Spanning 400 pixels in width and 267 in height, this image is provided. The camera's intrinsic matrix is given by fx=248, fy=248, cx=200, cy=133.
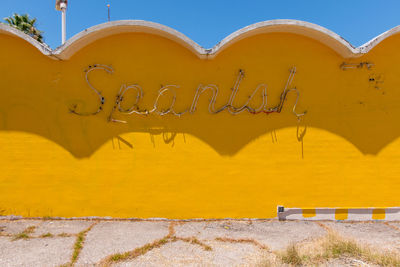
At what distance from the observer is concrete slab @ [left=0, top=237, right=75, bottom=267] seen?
3.29 metres

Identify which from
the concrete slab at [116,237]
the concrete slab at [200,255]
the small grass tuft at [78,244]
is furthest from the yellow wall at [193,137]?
the concrete slab at [200,255]

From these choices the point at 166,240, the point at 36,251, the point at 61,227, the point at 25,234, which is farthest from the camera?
the point at 61,227

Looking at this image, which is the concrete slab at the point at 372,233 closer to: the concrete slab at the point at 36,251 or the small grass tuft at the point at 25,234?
the concrete slab at the point at 36,251

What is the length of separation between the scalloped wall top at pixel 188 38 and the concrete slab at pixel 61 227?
3.14 m

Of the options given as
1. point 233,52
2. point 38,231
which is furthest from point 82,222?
point 233,52

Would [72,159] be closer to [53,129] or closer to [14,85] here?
[53,129]

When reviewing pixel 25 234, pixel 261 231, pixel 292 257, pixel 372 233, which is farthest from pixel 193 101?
pixel 372 233

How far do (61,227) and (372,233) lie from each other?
5.54m

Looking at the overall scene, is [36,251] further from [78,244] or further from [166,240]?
[166,240]

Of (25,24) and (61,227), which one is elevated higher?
(25,24)

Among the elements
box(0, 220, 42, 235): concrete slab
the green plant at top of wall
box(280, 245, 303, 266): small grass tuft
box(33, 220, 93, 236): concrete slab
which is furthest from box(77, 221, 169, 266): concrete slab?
the green plant at top of wall

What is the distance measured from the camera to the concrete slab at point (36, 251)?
10.8ft

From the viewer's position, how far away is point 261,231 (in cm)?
439

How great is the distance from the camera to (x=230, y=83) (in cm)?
490
